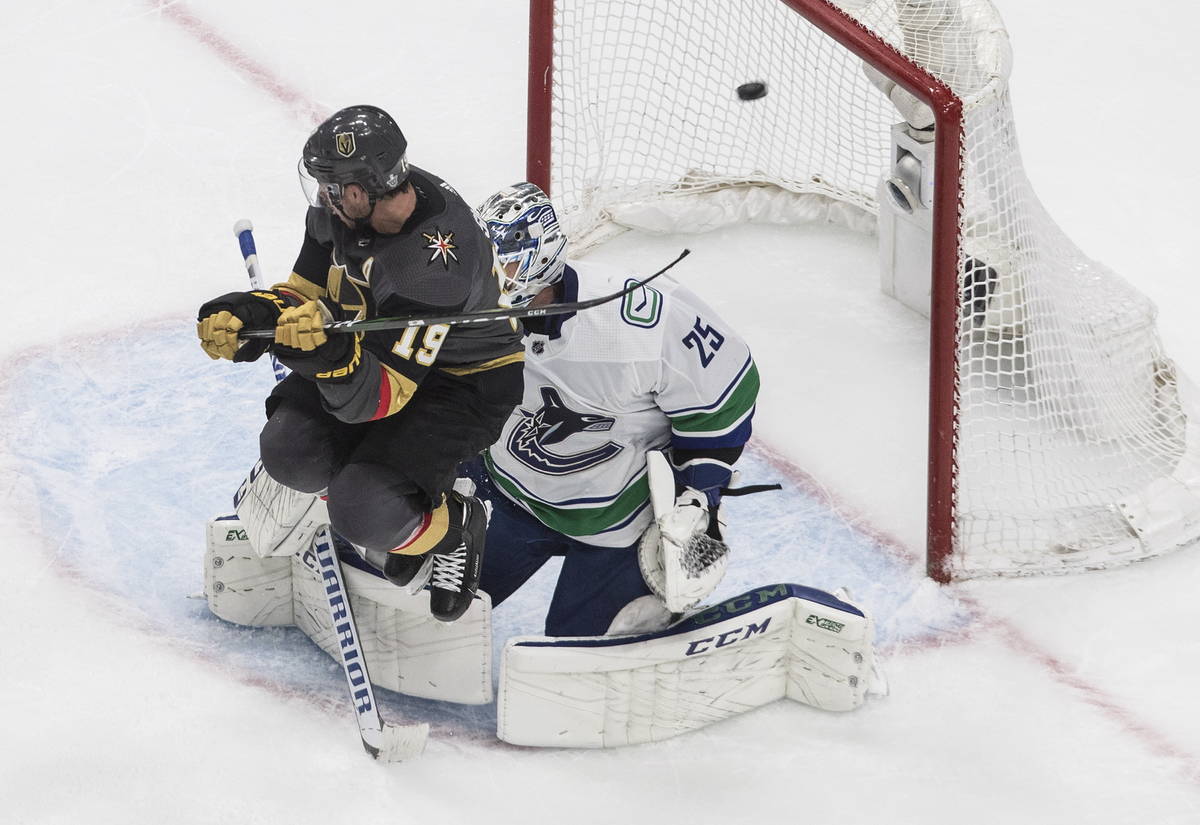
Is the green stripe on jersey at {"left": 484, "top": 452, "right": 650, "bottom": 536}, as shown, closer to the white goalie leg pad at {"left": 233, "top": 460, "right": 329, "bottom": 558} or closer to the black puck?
Result: the white goalie leg pad at {"left": 233, "top": 460, "right": 329, "bottom": 558}

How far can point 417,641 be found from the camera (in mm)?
3223

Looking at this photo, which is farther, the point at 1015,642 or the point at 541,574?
the point at 541,574

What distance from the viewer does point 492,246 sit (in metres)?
2.82

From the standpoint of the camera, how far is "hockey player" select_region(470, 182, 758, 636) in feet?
9.80

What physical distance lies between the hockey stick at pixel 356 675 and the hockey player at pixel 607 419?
1.17ft

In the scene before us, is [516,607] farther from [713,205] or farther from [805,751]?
[713,205]

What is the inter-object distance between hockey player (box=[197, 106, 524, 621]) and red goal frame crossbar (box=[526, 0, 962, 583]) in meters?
0.93

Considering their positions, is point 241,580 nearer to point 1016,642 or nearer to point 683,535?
point 683,535

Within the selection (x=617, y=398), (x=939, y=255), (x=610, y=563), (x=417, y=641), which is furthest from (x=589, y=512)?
(x=939, y=255)

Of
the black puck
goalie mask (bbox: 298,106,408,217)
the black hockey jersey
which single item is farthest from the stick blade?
the black puck

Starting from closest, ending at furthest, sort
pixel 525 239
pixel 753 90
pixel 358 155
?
pixel 358 155
pixel 525 239
pixel 753 90

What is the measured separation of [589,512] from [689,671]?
333 millimetres

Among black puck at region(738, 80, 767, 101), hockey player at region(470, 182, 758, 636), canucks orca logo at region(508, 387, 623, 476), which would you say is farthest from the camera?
black puck at region(738, 80, 767, 101)

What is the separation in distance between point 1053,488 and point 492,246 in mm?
1535
